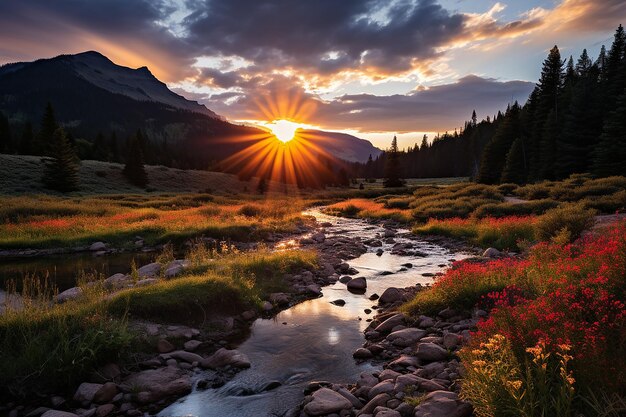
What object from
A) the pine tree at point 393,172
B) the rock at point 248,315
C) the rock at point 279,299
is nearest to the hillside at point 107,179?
the pine tree at point 393,172

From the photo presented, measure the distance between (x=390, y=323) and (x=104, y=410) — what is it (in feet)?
22.1

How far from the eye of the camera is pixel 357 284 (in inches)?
559

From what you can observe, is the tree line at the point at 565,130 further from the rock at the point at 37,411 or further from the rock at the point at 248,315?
the rock at the point at 37,411

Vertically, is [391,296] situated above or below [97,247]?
above

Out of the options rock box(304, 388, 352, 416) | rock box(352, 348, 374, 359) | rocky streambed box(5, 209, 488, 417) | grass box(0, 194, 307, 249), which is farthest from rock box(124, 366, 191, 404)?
grass box(0, 194, 307, 249)

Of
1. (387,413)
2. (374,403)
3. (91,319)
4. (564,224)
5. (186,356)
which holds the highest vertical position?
(564,224)

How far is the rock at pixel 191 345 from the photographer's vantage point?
9070mm

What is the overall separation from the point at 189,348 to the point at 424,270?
36.7 feet

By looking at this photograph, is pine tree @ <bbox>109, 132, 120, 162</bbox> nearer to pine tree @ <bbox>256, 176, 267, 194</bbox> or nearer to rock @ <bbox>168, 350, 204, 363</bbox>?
pine tree @ <bbox>256, 176, 267, 194</bbox>

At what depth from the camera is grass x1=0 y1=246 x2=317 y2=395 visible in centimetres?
703

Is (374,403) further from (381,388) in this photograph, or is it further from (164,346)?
(164,346)

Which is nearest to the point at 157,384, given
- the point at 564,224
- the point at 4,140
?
the point at 564,224

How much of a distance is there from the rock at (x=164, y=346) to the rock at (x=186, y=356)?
0.88 feet

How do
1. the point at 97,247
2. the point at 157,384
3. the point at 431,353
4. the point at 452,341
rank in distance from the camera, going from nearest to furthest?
the point at 157,384 < the point at 431,353 < the point at 452,341 < the point at 97,247
